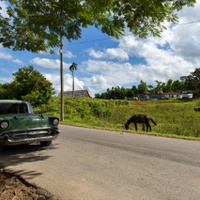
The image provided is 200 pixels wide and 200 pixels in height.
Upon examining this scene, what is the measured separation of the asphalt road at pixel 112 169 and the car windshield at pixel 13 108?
127 centimetres

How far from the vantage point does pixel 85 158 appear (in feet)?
23.4

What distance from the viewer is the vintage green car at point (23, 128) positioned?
745 centimetres

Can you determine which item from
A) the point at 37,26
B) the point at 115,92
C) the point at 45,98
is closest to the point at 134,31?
the point at 37,26

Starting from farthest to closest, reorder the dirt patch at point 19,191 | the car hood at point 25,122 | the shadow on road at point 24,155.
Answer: the car hood at point 25,122
the shadow on road at point 24,155
the dirt patch at point 19,191

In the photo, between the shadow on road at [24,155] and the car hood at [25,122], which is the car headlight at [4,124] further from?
the shadow on road at [24,155]

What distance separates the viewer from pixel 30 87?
45.2 metres

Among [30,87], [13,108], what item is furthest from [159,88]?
[13,108]

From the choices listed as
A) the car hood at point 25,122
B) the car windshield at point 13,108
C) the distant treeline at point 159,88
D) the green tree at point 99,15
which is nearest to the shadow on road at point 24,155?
the car hood at point 25,122

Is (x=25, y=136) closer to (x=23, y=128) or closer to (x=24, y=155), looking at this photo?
(x=23, y=128)

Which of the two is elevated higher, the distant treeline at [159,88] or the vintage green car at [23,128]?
the distant treeline at [159,88]

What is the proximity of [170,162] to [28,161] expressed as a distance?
3768mm

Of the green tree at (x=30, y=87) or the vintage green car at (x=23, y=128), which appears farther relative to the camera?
the green tree at (x=30, y=87)

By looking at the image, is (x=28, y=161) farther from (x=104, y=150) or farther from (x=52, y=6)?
(x=52, y=6)

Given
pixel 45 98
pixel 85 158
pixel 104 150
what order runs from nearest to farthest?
1. pixel 85 158
2. pixel 104 150
3. pixel 45 98
